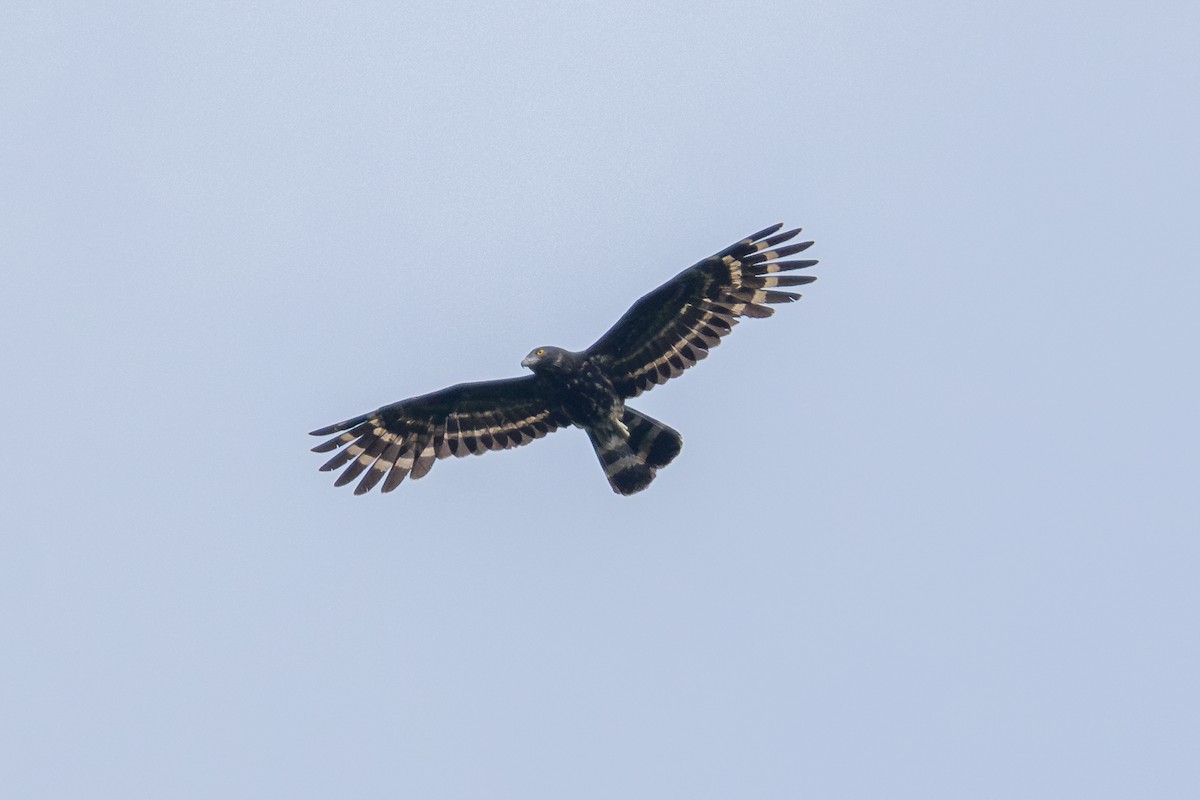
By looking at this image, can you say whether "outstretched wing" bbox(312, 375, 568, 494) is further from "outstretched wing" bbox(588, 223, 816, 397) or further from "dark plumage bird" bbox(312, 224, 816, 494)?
"outstretched wing" bbox(588, 223, 816, 397)

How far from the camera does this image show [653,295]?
24.3 metres

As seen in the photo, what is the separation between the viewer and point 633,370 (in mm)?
24812

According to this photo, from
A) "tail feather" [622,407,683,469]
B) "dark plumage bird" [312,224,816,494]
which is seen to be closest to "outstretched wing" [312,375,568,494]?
"dark plumage bird" [312,224,816,494]

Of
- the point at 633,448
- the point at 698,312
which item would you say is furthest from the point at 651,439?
the point at 698,312

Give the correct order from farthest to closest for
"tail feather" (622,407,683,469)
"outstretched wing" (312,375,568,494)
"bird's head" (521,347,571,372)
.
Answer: "outstretched wing" (312,375,568,494) → "tail feather" (622,407,683,469) → "bird's head" (521,347,571,372)

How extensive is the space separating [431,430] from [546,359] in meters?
2.07

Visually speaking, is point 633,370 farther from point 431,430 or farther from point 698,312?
point 431,430

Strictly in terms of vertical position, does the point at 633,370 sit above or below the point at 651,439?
above

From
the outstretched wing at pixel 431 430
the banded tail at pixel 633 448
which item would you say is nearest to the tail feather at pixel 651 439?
the banded tail at pixel 633 448

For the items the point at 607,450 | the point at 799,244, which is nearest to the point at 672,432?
the point at 607,450

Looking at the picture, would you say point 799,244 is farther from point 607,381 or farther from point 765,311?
point 607,381

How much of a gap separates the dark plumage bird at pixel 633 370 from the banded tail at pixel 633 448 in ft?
0.04

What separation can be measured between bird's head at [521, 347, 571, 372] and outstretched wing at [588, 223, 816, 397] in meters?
0.48

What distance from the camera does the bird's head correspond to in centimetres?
2419
